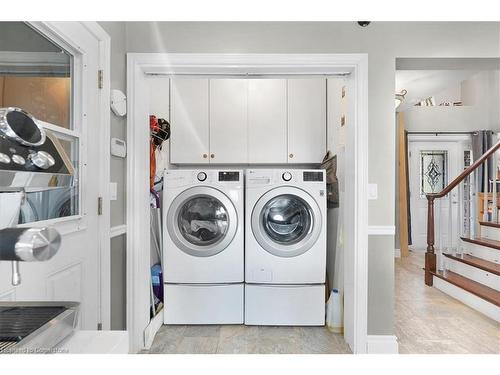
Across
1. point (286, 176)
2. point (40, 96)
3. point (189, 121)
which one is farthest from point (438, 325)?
point (40, 96)

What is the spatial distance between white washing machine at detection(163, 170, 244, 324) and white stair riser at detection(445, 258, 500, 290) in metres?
2.29

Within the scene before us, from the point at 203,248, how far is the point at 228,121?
1252mm

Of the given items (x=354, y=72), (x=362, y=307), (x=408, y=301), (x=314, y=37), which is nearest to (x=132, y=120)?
(x=314, y=37)

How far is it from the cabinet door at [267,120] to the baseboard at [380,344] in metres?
1.65

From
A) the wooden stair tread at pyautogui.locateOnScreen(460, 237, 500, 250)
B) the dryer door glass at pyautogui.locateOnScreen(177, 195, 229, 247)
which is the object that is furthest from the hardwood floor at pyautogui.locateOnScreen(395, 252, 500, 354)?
the dryer door glass at pyautogui.locateOnScreen(177, 195, 229, 247)

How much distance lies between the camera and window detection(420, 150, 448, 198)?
5.61 m

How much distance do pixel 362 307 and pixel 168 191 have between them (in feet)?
5.28

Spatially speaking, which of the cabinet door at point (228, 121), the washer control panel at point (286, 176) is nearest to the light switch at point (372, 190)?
the washer control panel at point (286, 176)

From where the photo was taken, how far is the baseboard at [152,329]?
2094mm

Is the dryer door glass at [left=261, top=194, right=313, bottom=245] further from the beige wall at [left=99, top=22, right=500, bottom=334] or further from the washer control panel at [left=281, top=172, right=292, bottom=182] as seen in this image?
the beige wall at [left=99, top=22, right=500, bottom=334]

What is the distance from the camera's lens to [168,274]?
2512mm

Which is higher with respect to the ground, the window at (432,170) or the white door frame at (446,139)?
the white door frame at (446,139)

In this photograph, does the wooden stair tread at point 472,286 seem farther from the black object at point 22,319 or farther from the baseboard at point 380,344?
the black object at point 22,319
